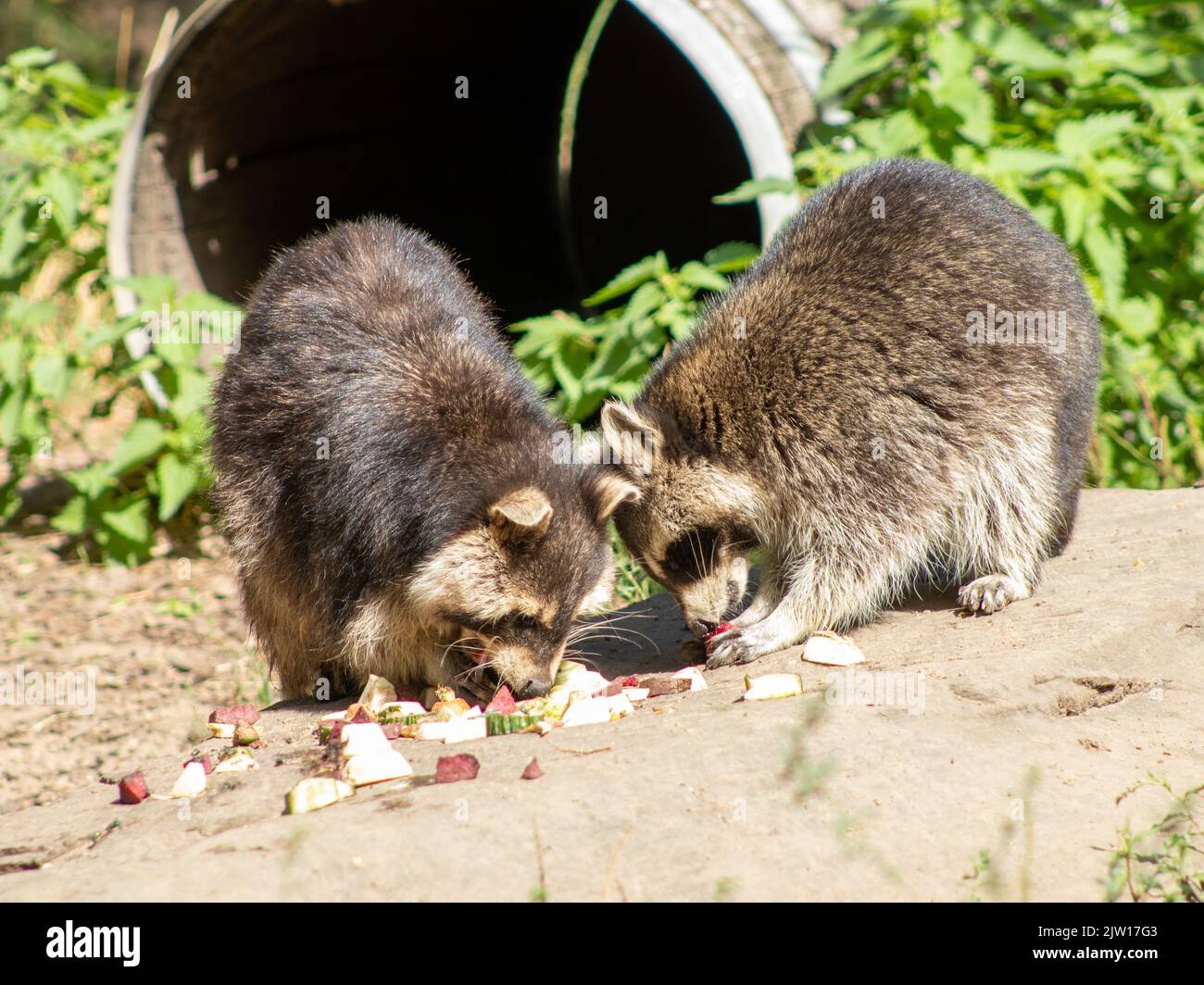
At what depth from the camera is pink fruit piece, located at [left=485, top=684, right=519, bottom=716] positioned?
3346 mm

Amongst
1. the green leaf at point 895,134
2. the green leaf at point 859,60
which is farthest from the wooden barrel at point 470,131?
the green leaf at point 895,134

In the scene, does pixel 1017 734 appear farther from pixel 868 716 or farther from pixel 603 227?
pixel 603 227

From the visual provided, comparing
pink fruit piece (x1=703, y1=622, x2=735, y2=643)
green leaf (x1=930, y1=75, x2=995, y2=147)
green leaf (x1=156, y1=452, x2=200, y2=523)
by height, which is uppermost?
green leaf (x1=930, y1=75, x2=995, y2=147)

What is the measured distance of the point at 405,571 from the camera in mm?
3449

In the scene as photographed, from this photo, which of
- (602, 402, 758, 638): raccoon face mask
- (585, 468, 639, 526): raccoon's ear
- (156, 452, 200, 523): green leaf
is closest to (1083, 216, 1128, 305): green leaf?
(602, 402, 758, 638): raccoon face mask

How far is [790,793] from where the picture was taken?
2.54 m

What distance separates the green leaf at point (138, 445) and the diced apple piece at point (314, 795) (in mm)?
3483

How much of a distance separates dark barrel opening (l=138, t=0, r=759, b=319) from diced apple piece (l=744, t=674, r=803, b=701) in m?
4.02

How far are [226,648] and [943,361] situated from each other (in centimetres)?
322

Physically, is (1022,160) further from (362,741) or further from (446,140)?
(446,140)

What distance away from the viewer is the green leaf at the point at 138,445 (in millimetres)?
5820

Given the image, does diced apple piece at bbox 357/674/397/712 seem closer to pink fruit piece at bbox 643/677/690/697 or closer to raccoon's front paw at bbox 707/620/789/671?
pink fruit piece at bbox 643/677/690/697

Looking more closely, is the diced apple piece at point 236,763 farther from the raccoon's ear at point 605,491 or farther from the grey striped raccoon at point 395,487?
the raccoon's ear at point 605,491

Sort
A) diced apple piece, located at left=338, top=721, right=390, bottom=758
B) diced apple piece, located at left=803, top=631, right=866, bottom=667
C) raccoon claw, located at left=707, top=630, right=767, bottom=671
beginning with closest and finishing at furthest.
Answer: diced apple piece, located at left=338, top=721, right=390, bottom=758 < diced apple piece, located at left=803, top=631, right=866, bottom=667 < raccoon claw, located at left=707, top=630, right=767, bottom=671
